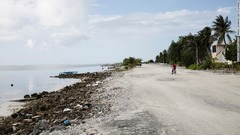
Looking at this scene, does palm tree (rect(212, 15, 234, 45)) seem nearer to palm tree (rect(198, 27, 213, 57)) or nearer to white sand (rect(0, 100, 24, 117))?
palm tree (rect(198, 27, 213, 57))

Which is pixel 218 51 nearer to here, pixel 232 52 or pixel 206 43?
pixel 206 43

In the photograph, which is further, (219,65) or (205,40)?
(205,40)

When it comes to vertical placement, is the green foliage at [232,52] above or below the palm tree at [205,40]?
below

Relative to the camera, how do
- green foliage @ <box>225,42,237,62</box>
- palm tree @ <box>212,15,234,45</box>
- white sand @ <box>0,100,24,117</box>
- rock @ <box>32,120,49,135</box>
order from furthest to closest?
palm tree @ <box>212,15,234,45</box>, green foliage @ <box>225,42,237,62</box>, white sand @ <box>0,100,24,117</box>, rock @ <box>32,120,49,135</box>

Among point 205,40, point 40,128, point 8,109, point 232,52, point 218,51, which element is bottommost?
point 8,109

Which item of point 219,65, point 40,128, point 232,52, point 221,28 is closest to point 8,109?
point 40,128

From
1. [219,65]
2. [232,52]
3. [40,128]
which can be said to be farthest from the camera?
[219,65]

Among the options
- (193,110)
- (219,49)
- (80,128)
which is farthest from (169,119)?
(219,49)

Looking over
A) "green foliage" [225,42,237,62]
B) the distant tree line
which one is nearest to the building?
the distant tree line

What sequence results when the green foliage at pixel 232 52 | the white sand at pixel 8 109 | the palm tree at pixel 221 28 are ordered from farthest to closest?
the palm tree at pixel 221 28 < the green foliage at pixel 232 52 < the white sand at pixel 8 109

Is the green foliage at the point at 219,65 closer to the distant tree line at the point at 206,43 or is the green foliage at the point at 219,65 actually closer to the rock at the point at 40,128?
the distant tree line at the point at 206,43

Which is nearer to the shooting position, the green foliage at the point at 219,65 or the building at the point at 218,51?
the green foliage at the point at 219,65

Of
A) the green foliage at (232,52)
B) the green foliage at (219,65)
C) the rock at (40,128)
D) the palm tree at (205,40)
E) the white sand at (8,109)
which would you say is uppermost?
the palm tree at (205,40)

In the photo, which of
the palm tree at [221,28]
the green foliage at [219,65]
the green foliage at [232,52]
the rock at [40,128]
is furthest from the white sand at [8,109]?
the palm tree at [221,28]
